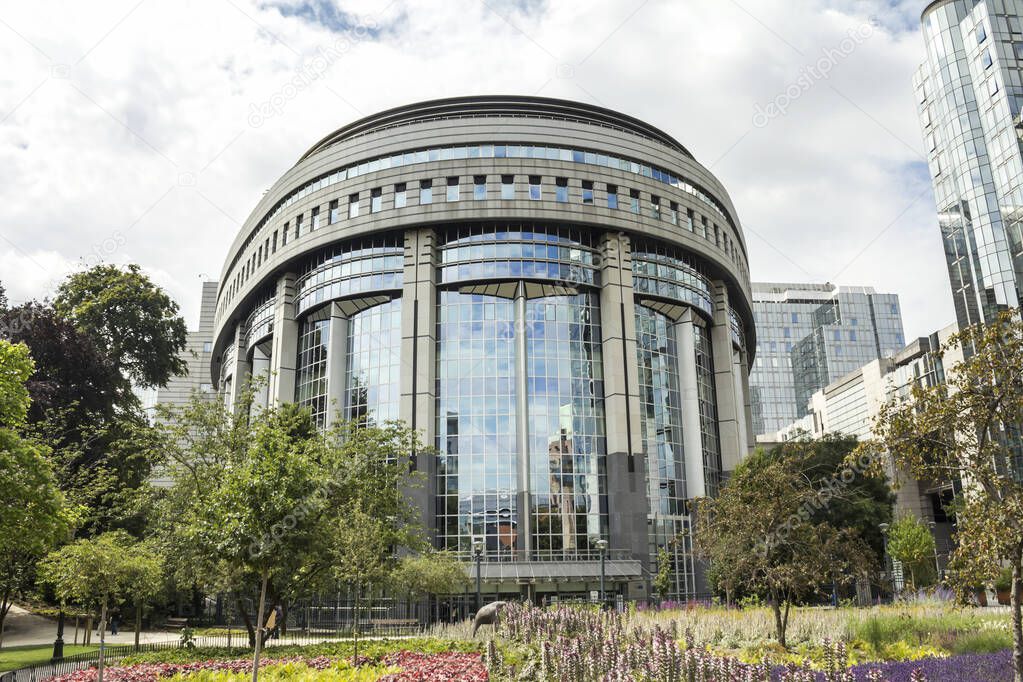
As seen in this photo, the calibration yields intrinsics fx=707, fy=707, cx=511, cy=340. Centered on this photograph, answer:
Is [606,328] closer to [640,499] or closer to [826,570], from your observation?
[640,499]

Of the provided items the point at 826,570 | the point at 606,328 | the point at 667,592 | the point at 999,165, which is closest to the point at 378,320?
the point at 606,328

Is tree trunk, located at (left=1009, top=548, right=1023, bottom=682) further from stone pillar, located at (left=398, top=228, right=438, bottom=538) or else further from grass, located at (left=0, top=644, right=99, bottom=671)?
stone pillar, located at (left=398, top=228, right=438, bottom=538)

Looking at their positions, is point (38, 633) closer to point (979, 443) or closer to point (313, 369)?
point (313, 369)

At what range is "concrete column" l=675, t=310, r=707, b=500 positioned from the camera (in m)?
52.3

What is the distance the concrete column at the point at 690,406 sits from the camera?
5228cm

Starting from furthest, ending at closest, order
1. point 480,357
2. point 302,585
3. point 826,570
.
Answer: point 480,357 → point 302,585 → point 826,570

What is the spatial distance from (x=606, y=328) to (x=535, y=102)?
1932cm

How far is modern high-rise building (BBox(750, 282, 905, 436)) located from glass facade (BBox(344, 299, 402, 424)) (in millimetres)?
101401

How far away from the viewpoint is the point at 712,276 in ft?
194

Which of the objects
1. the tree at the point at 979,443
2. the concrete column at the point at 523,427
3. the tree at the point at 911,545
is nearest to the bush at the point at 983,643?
the tree at the point at 979,443

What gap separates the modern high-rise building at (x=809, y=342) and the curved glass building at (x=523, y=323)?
84.7m

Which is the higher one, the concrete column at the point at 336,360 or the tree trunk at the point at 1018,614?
the concrete column at the point at 336,360

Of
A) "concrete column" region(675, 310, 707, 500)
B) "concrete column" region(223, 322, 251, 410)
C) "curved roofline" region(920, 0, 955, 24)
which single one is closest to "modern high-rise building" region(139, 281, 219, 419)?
"concrete column" region(223, 322, 251, 410)

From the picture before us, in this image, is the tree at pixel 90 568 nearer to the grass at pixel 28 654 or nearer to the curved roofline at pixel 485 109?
the grass at pixel 28 654
